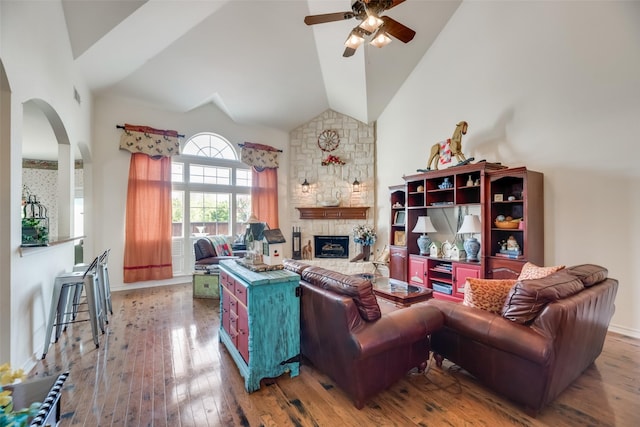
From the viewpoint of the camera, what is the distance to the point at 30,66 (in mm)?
2430

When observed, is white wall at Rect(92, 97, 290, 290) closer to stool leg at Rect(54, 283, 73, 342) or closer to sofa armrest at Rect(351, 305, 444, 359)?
→ stool leg at Rect(54, 283, 73, 342)

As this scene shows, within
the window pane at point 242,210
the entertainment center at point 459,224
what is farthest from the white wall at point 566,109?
the window pane at point 242,210

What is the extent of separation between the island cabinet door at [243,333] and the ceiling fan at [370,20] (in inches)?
119

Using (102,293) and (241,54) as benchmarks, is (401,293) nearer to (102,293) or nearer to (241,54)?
(102,293)

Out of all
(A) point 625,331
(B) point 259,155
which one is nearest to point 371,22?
(B) point 259,155

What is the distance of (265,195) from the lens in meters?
6.44

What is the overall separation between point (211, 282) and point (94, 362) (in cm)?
196

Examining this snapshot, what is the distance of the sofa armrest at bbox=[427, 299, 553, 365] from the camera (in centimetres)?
168

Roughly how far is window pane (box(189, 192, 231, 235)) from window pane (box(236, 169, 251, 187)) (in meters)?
0.39

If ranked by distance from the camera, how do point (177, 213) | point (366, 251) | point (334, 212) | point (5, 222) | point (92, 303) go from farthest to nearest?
point (334, 212), point (366, 251), point (177, 213), point (92, 303), point (5, 222)

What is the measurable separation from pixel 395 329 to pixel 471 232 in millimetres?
2601

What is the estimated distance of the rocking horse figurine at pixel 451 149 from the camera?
4.14 metres

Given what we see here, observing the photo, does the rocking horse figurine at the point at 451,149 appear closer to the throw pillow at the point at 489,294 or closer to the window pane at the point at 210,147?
the throw pillow at the point at 489,294

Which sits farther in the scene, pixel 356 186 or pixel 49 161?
pixel 49 161
